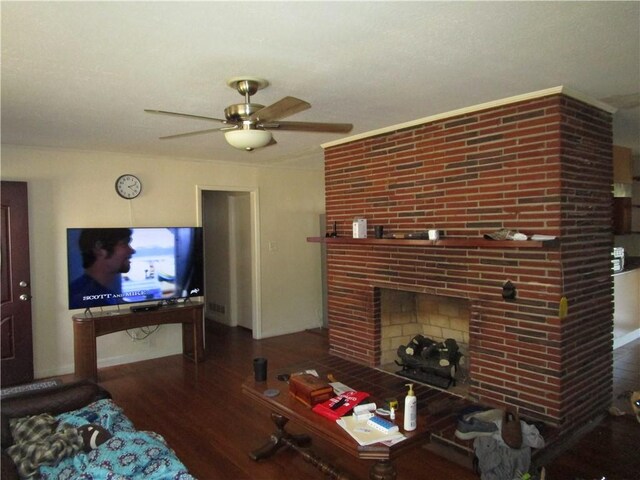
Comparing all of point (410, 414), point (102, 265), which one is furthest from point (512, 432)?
point (102, 265)

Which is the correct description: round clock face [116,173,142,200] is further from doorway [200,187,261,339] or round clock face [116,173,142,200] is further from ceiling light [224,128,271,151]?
ceiling light [224,128,271,151]

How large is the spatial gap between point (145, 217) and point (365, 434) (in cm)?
371

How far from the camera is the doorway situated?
5762 mm

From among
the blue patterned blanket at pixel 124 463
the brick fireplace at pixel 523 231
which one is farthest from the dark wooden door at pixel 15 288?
the brick fireplace at pixel 523 231

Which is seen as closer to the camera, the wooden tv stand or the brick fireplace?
the brick fireplace

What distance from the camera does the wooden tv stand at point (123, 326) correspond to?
160 inches

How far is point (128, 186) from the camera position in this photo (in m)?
4.72

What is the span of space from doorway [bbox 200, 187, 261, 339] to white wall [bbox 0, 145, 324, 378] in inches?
5.5

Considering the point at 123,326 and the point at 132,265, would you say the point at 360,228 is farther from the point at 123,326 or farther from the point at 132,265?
the point at 123,326

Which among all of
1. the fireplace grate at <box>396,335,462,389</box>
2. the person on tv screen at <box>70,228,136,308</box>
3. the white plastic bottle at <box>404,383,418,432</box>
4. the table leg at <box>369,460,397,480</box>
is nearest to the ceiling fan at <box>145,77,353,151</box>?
the white plastic bottle at <box>404,383,418,432</box>

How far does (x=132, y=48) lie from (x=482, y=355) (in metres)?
2.95

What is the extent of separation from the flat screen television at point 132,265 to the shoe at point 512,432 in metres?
3.42

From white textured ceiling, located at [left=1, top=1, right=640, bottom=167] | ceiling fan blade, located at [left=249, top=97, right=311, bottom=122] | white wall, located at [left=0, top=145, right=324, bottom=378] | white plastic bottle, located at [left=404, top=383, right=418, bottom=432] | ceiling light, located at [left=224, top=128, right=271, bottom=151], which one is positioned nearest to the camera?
white textured ceiling, located at [left=1, top=1, right=640, bottom=167]

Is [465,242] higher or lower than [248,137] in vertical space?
lower
